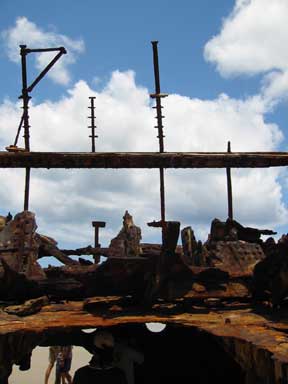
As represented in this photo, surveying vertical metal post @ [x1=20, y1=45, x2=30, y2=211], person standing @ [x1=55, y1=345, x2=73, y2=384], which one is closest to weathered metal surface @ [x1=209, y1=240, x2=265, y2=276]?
vertical metal post @ [x1=20, y1=45, x2=30, y2=211]

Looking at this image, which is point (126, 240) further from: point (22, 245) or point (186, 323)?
point (186, 323)

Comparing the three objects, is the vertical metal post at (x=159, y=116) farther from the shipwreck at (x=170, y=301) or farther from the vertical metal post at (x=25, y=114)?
the vertical metal post at (x=25, y=114)

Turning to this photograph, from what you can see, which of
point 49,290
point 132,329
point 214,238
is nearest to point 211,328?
point 49,290

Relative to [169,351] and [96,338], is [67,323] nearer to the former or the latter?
[96,338]

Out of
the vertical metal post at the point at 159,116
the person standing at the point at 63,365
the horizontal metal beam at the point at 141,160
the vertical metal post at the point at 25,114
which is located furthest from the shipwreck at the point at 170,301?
the person standing at the point at 63,365

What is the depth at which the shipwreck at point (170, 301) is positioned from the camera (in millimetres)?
4082

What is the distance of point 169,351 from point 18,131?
7167 mm

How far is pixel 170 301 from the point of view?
17.1 ft

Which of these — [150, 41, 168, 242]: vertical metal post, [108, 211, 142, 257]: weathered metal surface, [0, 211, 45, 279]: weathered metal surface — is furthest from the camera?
[150, 41, 168, 242]: vertical metal post

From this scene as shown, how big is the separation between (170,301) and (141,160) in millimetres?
4388

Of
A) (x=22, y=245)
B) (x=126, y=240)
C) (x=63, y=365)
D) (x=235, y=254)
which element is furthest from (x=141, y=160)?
(x=63, y=365)

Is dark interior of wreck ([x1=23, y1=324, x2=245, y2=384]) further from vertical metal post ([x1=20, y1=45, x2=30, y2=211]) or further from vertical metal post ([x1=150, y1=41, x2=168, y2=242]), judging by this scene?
vertical metal post ([x1=20, y1=45, x2=30, y2=211])

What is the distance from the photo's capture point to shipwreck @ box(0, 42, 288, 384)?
13.4 feet

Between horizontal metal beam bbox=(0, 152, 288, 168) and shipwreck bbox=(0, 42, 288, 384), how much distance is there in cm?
139
